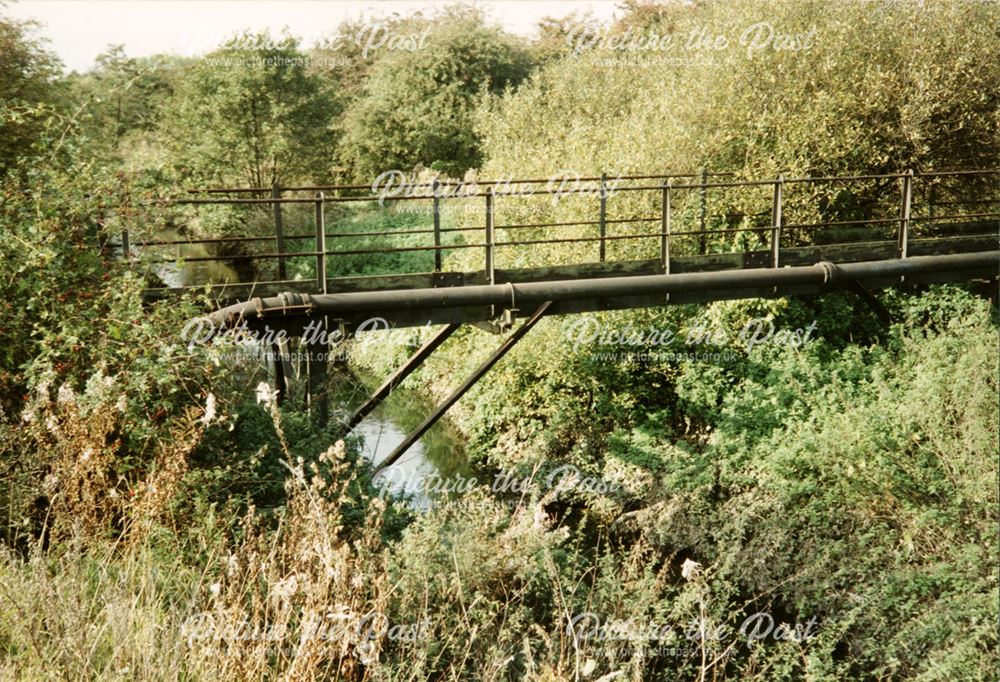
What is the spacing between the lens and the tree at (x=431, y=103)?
23.2 meters

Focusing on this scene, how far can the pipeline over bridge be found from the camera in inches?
300

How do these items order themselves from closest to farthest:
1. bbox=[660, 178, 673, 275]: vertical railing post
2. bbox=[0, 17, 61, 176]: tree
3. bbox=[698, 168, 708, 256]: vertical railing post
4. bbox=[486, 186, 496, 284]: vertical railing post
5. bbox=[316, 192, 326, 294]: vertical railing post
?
1. bbox=[316, 192, 326, 294]: vertical railing post
2. bbox=[486, 186, 496, 284]: vertical railing post
3. bbox=[660, 178, 673, 275]: vertical railing post
4. bbox=[0, 17, 61, 176]: tree
5. bbox=[698, 168, 708, 256]: vertical railing post

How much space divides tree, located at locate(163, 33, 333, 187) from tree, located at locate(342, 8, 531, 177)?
246 cm

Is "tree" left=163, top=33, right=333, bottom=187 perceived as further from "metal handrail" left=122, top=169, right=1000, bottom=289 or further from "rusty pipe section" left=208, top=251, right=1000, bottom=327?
"rusty pipe section" left=208, top=251, right=1000, bottom=327

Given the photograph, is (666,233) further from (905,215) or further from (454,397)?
(905,215)

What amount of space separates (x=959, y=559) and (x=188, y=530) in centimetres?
562

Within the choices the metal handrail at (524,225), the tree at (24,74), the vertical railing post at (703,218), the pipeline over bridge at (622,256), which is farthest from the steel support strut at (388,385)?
the tree at (24,74)

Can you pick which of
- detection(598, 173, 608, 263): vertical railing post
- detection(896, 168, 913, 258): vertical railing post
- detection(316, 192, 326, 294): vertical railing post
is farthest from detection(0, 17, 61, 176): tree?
detection(896, 168, 913, 258): vertical railing post

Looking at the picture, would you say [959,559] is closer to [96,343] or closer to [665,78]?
[96,343]

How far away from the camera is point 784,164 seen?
39.5 feet

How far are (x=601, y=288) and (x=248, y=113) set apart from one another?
1510 centimetres

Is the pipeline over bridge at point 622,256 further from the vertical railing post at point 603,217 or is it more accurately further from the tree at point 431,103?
the tree at point 431,103

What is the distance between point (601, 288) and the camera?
8711 mm

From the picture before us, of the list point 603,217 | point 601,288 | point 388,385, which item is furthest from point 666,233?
point 388,385
